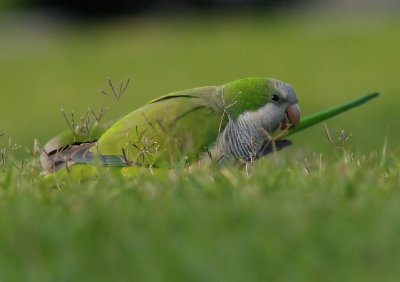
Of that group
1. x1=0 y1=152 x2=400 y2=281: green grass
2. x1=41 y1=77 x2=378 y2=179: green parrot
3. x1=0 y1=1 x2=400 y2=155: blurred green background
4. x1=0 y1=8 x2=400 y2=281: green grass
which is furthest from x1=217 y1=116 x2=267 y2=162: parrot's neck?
x1=0 y1=1 x2=400 y2=155: blurred green background

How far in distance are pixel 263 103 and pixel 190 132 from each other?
1.59 ft

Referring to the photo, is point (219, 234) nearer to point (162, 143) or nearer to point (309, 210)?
point (309, 210)

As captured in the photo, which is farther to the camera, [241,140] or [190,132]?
[241,140]

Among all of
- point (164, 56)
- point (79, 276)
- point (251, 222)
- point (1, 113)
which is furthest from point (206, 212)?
point (164, 56)

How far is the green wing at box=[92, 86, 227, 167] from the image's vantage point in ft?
15.3

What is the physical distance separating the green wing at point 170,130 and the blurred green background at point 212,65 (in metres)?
4.69

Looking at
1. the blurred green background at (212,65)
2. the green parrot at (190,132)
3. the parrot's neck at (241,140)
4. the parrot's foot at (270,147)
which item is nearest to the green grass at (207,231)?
the green parrot at (190,132)

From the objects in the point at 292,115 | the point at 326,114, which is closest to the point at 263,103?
the point at 292,115

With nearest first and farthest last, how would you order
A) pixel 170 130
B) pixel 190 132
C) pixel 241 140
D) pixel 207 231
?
pixel 207 231 < pixel 170 130 < pixel 190 132 < pixel 241 140

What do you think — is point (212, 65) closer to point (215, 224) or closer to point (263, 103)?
point (263, 103)

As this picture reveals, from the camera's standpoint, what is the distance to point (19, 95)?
18.4 meters

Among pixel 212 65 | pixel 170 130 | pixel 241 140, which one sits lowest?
pixel 212 65

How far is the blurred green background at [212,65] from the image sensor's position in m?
13.9

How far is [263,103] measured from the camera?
17.3 feet
